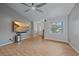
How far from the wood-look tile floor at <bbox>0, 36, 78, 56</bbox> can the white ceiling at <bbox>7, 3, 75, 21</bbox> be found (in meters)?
0.30

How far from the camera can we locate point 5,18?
65.2 inches

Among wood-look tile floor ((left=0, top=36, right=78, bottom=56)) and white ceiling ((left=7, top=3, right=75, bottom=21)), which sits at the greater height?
white ceiling ((left=7, top=3, right=75, bottom=21))

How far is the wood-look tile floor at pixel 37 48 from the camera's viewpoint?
Result: 55.8 inches

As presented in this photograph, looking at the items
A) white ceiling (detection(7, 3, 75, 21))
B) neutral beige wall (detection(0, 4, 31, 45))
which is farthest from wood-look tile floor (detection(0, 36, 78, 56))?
white ceiling (detection(7, 3, 75, 21))

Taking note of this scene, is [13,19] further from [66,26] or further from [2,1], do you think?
[66,26]

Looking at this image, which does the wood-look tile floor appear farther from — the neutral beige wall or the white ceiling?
the white ceiling

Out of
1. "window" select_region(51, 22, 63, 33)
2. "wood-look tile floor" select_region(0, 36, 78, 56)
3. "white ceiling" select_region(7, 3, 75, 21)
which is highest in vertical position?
"white ceiling" select_region(7, 3, 75, 21)

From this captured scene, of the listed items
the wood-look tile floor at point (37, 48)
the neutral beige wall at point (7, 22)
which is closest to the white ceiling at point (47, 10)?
the neutral beige wall at point (7, 22)

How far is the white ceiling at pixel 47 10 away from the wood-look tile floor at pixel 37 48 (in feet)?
1.00

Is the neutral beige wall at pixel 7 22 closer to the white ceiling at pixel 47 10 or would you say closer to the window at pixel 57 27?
the white ceiling at pixel 47 10

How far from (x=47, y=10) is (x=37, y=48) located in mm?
543

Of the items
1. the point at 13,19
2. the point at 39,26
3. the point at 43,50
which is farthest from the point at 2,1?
the point at 43,50

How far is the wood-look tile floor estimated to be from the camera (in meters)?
1.42

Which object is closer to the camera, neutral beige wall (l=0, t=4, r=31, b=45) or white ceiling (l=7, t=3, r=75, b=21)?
white ceiling (l=7, t=3, r=75, b=21)
